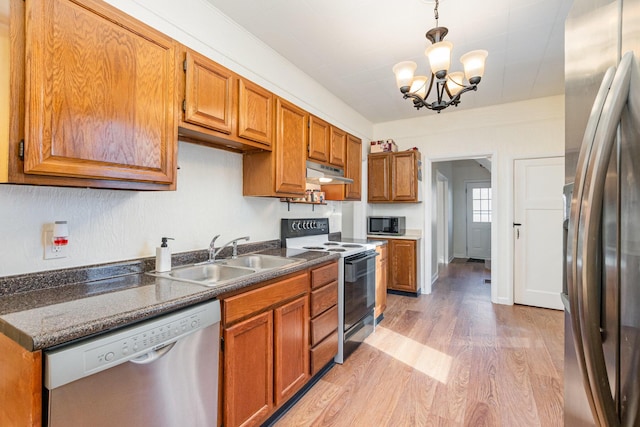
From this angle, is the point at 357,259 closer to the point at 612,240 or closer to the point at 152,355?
the point at 152,355

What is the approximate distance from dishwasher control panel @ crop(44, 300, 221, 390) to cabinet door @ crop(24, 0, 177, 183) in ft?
2.18

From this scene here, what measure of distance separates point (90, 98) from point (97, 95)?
0.11ft

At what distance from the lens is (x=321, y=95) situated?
11.2 ft

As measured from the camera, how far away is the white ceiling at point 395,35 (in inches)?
83.0

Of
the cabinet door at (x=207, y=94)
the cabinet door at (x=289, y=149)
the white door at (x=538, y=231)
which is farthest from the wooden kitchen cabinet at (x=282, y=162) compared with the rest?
the white door at (x=538, y=231)

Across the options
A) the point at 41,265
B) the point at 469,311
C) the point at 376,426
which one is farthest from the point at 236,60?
the point at 469,311

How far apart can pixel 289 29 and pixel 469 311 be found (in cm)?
357

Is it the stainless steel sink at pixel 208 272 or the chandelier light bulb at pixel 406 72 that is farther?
the chandelier light bulb at pixel 406 72

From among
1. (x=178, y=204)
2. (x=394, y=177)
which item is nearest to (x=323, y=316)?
(x=178, y=204)

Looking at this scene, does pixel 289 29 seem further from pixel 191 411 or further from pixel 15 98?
pixel 191 411

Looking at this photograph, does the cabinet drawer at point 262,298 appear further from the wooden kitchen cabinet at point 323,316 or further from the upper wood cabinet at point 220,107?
the upper wood cabinet at point 220,107

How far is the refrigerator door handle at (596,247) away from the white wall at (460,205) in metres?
7.33

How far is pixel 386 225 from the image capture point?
14.5 feet

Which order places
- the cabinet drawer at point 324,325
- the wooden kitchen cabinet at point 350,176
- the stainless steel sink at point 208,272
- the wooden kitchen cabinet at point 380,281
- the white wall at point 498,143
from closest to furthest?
the stainless steel sink at point 208,272 < the cabinet drawer at point 324,325 < the wooden kitchen cabinet at point 380,281 < the wooden kitchen cabinet at point 350,176 < the white wall at point 498,143
